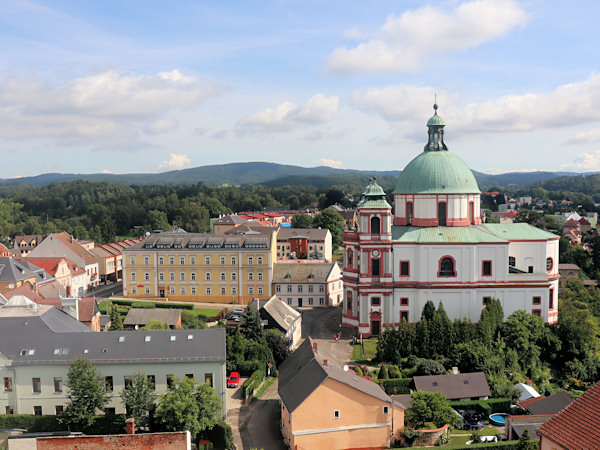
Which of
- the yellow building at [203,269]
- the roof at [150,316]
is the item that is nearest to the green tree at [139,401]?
the roof at [150,316]

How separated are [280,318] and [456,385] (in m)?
17.0

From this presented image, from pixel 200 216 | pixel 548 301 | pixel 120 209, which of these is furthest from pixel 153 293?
pixel 120 209

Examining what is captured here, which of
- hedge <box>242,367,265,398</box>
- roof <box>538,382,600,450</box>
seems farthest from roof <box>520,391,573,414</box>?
hedge <box>242,367,265,398</box>

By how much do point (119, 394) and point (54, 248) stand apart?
52.4 m

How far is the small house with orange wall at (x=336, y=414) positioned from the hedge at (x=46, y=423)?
32.3 feet

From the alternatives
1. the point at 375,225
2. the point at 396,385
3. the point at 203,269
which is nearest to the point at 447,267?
the point at 375,225

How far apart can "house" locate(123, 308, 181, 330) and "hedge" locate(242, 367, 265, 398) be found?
1174 centimetres

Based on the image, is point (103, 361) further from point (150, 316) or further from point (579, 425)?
point (579, 425)

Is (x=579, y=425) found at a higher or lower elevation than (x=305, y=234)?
lower

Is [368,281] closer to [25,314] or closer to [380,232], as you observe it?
[380,232]

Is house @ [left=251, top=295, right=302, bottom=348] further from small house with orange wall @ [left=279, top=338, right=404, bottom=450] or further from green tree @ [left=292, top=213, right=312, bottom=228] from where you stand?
green tree @ [left=292, top=213, right=312, bottom=228]

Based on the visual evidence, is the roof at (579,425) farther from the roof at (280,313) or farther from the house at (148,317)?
the house at (148,317)

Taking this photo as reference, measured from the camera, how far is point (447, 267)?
56.0m

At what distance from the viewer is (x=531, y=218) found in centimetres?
13375
